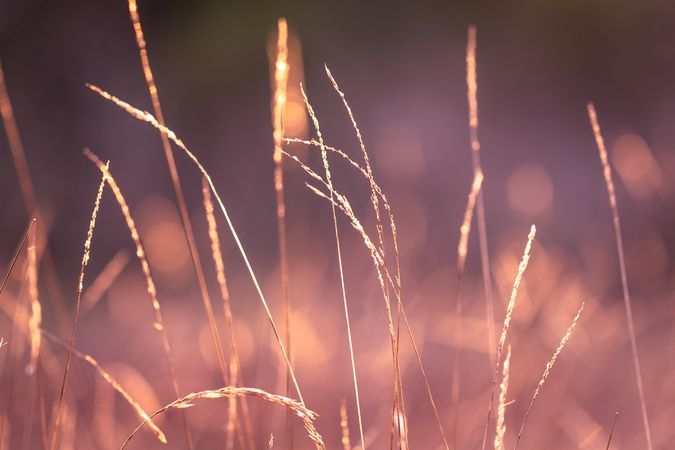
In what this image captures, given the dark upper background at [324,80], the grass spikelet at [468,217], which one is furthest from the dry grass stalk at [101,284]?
the dark upper background at [324,80]

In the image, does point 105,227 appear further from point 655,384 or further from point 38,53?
point 655,384

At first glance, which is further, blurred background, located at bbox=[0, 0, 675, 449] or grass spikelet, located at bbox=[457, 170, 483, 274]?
blurred background, located at bbox=[0, 0, 675, 449]

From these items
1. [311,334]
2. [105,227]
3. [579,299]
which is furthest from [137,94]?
[579,299]

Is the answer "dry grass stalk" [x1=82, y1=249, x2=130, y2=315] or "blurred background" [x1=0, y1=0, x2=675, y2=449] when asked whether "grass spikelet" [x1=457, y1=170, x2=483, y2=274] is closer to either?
"dry grass stalk" [x1=82, y1=249, x2=130, y2=315]

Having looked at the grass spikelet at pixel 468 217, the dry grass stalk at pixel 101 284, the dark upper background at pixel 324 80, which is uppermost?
the dark upper background at pixel 324 80

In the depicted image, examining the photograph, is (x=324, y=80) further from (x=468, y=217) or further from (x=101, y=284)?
(x=468, y=217)

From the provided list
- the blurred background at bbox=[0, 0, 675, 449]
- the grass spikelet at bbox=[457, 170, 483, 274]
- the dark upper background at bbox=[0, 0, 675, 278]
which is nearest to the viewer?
the grass spikelet at bbox=[457, 170, 483, 274]

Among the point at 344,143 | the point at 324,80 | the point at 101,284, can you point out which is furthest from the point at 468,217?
the point at 324,80

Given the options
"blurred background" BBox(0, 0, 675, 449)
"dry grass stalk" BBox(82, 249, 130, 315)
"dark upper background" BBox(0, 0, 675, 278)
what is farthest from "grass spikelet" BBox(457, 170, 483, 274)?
"dark upper background" BBox(0, 0, 675, 278)

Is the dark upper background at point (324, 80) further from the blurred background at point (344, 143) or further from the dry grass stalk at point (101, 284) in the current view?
the dry grass stalk at point (101, 284)
